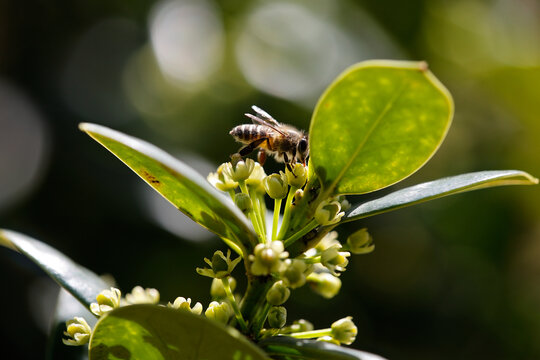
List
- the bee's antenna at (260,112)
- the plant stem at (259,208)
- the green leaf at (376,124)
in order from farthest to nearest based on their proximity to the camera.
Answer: the bee's antenna at (260,112) → the plant stem at (259,208) → the green leaf at (376,124)

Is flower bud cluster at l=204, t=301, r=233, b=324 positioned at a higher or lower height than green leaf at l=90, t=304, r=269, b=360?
lower

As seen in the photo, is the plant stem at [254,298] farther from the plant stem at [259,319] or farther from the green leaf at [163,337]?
the green leaf at [163,337]

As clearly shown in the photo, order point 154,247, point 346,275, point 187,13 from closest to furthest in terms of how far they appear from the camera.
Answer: point 154,247 < point 346,275 < point 187,13

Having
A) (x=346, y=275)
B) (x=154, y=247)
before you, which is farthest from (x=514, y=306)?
(x=154, y=247)

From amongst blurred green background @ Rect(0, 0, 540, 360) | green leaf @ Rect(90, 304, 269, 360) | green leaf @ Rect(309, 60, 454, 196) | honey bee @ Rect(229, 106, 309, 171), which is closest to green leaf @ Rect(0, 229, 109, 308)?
green leaf @ Rect(90, 304, 269, 360)

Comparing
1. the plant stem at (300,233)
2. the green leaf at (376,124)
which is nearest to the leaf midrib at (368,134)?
the green leaf at (376,124)

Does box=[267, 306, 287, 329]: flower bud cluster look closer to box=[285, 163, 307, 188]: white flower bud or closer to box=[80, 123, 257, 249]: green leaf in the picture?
box=[80, 123, 257, 249]: green leaf

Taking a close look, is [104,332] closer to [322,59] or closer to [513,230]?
[322,59]
